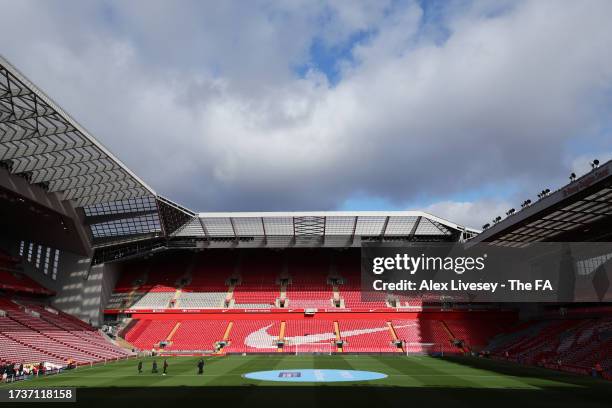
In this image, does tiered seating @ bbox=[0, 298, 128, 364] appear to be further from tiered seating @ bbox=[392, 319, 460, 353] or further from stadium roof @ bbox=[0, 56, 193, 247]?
tiered seating @ bbox=[392, 319, 460, 353]

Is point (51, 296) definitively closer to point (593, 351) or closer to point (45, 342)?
point (45, 342)

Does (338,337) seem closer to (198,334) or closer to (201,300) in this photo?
(198,334)

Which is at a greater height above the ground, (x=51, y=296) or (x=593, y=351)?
(x=51, y=296)

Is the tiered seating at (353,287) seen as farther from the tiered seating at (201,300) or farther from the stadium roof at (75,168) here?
the stadium roof at (75,168)

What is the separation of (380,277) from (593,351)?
37.0 meters

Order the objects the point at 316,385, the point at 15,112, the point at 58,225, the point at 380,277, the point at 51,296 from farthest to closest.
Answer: the point at 380,277, the point at 51,296, the point at 58,225, the point at 15,112, the point at 316,385

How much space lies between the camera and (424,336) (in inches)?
2263

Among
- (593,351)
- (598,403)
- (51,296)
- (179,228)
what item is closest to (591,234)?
(593,351)

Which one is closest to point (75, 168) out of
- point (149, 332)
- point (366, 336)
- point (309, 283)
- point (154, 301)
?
point (149, 332)

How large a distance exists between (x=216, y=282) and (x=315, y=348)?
21.0 m

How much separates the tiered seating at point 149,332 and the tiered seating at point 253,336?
8632mm

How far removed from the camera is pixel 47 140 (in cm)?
3553
